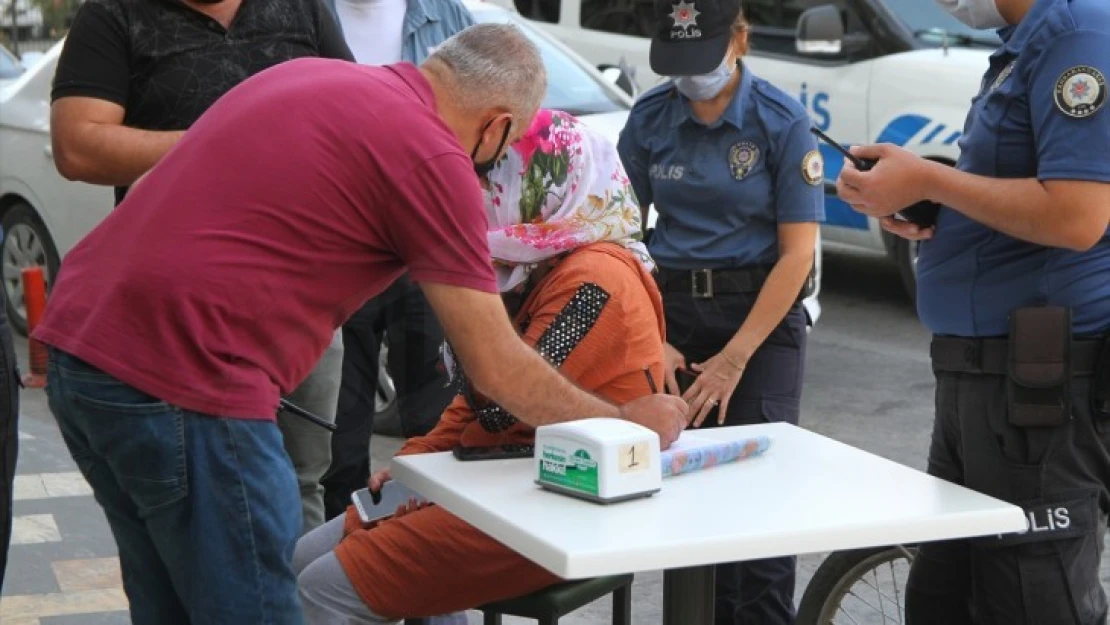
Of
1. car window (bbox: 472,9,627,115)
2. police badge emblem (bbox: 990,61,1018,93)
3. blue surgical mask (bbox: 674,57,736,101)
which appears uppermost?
police badge emblem (bbox: 990,61,1018,93)

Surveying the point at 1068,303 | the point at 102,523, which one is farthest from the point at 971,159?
the point at 102,523

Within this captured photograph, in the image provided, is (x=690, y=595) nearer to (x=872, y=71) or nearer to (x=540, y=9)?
(x=872, y=71)

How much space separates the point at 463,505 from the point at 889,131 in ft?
21.7

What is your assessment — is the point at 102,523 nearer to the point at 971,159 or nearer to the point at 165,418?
the point at 165,418

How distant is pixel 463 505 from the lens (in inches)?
113

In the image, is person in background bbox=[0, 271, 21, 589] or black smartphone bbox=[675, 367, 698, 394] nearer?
person in background bbox=[0, 271, 21, 589]

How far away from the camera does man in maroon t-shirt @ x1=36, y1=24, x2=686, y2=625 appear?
2789 mm

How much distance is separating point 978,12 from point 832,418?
13.2ft

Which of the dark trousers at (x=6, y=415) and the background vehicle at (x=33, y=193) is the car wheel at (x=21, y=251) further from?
the dark trousers at (x=6, y=415)

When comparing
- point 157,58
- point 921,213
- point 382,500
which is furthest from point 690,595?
point 157,58

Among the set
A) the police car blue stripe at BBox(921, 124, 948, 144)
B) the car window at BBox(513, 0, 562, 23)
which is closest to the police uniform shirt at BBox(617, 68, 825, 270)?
the police car blue stripe at BBox(921, 124, 948, 144)

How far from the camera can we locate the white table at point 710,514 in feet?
8.55

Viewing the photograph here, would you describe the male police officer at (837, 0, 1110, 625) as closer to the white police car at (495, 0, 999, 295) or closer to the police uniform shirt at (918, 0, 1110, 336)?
the police uniform shirt at (918, 0, 1110, 336)

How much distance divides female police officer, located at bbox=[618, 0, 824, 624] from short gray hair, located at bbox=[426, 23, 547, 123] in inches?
54.4
